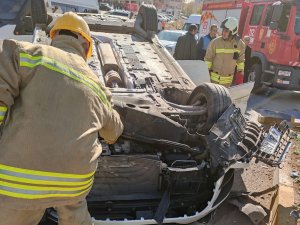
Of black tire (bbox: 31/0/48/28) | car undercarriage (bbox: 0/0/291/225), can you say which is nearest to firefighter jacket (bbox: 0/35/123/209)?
car undercarriage (bbox: 0/0/291/225)

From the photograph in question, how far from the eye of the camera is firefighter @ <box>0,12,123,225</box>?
5.59ft

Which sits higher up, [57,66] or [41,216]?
[57,66]

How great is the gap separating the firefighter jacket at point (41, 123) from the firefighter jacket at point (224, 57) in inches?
153

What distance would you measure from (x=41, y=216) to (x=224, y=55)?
408cm

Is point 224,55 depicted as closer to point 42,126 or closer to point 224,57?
point 224,57

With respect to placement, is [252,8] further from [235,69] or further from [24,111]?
[24,111]

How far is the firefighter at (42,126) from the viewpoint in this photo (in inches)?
67.1

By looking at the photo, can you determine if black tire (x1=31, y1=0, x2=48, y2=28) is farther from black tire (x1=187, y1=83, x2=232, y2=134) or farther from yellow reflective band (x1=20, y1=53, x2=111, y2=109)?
yellow reflective band (x1=20, y1=53, x2=111, y2=109)

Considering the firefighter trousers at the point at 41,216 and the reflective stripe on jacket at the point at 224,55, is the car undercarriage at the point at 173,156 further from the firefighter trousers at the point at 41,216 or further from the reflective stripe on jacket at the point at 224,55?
the reflective stripe on jacket at the point at 224,55

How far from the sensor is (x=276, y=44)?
7.84 meters

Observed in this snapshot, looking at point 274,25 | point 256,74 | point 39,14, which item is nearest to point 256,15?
point 274,25

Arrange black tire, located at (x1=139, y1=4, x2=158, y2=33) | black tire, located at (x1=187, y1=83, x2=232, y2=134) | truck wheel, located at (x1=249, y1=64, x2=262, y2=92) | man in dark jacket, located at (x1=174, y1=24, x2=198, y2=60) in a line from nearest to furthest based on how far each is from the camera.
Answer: black tire, located at (x1=187, y1=83, x2=232, y2=134) → black tire, located at (x1=139, y1=4, x2=158, y2=33) → man in dark jacket, located at (x1=174, y1=24, x2=198, y2=60) → truck wheel, located at (x1=249, y1=64, x2=262, y2=92)

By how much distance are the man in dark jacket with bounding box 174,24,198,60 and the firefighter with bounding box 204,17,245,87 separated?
975 millimetres

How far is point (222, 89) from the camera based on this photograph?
320cm
